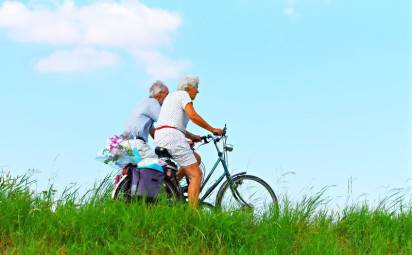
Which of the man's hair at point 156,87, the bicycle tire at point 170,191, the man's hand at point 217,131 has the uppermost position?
the man's hair at point 156,87

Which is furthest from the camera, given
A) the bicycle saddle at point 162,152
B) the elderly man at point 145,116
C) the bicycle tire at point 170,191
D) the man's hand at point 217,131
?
the elderly man at point 145,116

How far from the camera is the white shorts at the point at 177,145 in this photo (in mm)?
10930

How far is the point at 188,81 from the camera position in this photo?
11.1 m

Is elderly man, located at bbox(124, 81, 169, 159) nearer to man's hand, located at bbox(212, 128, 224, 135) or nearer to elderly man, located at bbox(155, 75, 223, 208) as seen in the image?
elderly man, located at bbox(155, 75, 223, 208)

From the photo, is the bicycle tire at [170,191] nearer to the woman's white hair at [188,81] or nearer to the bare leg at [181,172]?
the bare leg at [181,172]

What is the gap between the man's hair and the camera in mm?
12320

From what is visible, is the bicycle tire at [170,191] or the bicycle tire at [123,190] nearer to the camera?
the bicycle tire at [123,190]

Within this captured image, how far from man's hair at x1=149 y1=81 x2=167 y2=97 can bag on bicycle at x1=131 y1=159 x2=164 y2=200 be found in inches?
62.0

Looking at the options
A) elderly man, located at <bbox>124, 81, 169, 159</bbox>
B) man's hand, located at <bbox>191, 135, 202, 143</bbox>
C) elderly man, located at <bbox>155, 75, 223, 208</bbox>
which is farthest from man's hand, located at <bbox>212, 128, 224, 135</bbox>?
elderly man, located at <bbox>124, 81, 169, 159</bbox>

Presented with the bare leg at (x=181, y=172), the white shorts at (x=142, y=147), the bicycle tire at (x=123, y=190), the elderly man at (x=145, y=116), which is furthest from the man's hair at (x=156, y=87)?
the bicycle tire at (x=123, y=190)

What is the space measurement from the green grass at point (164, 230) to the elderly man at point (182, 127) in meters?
0.96

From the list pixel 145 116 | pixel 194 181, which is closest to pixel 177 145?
pixel 194 181

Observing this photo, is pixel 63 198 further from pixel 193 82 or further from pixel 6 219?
pixel 193 82

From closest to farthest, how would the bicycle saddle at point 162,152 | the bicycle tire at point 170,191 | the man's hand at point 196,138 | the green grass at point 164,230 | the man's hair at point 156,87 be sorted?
1. the green grass at point 164,230
2. the bicycle saddle at point 162,152
3. the bicycle tire at point 170,191
4. the man's hand at point 196,138
5. the man's hair at point 156,87
